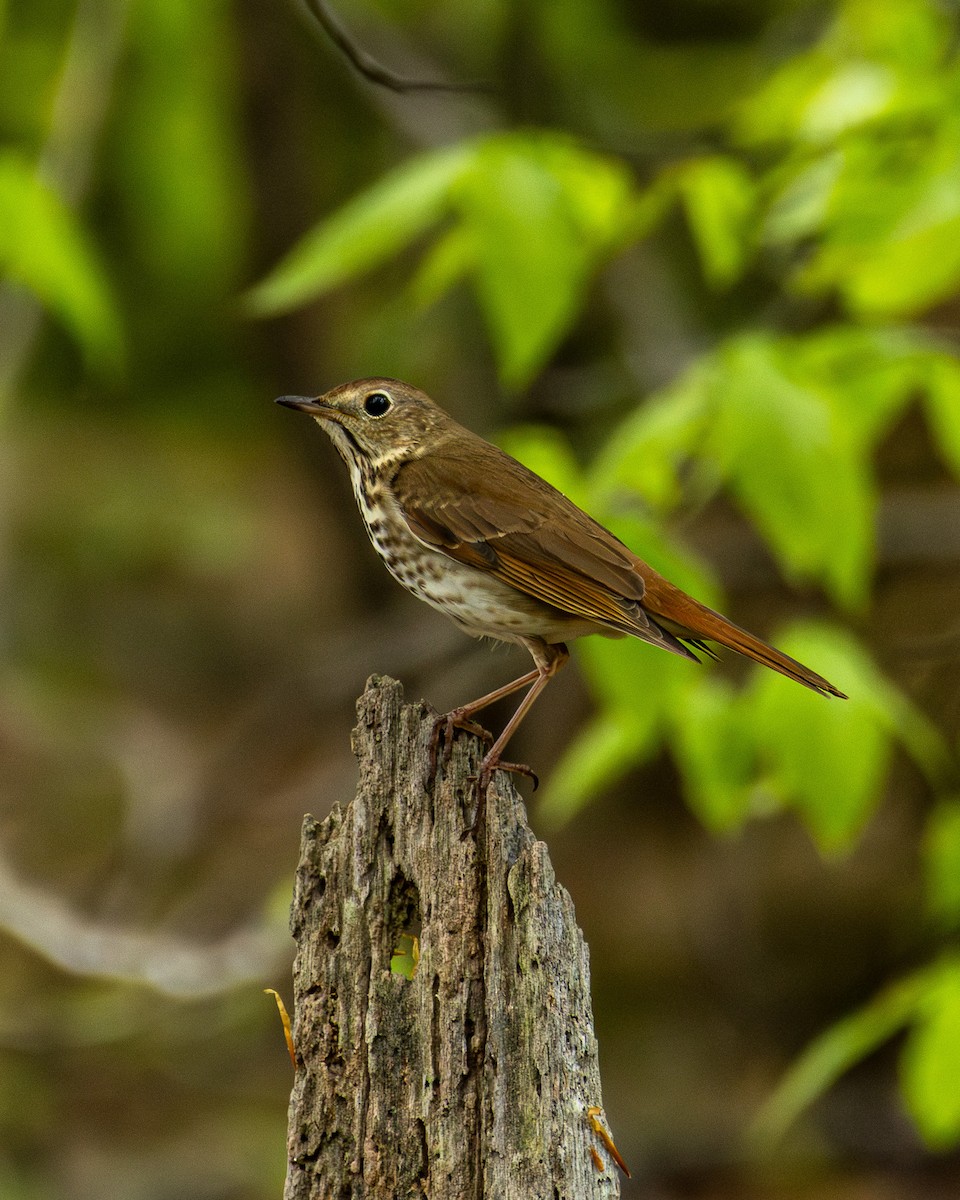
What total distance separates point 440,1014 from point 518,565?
43.6 inches

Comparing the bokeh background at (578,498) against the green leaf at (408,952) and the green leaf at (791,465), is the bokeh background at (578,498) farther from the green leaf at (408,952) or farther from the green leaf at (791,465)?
the green leaf at (408,952)

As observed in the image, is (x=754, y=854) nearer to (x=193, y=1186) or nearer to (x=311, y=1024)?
(x=193, y=1186)

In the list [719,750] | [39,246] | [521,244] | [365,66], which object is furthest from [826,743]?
[39,246]

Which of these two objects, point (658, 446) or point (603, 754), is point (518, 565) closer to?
point (658, 446)

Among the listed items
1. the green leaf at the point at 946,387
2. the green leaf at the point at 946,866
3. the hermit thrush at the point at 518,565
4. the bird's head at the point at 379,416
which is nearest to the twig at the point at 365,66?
the bird's head at the point at 379,416

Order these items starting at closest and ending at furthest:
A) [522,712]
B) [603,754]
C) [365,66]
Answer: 1. [522,712]
2. [365,66]
3. [603,754]

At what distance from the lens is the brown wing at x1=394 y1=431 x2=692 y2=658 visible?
3055 mm

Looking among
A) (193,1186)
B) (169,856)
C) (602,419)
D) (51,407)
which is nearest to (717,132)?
(602,419)

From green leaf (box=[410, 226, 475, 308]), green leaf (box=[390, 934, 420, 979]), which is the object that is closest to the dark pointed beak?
green leaf (box=[410, 226, 475, 308])

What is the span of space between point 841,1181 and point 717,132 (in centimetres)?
496

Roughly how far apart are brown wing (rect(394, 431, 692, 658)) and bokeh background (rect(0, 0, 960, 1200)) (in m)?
0.14

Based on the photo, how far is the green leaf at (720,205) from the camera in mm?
3535

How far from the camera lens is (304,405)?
355cm

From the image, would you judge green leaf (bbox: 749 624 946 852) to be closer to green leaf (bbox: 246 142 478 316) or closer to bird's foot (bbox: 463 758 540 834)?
bird's foot (bbox: 463 758 540 834)
